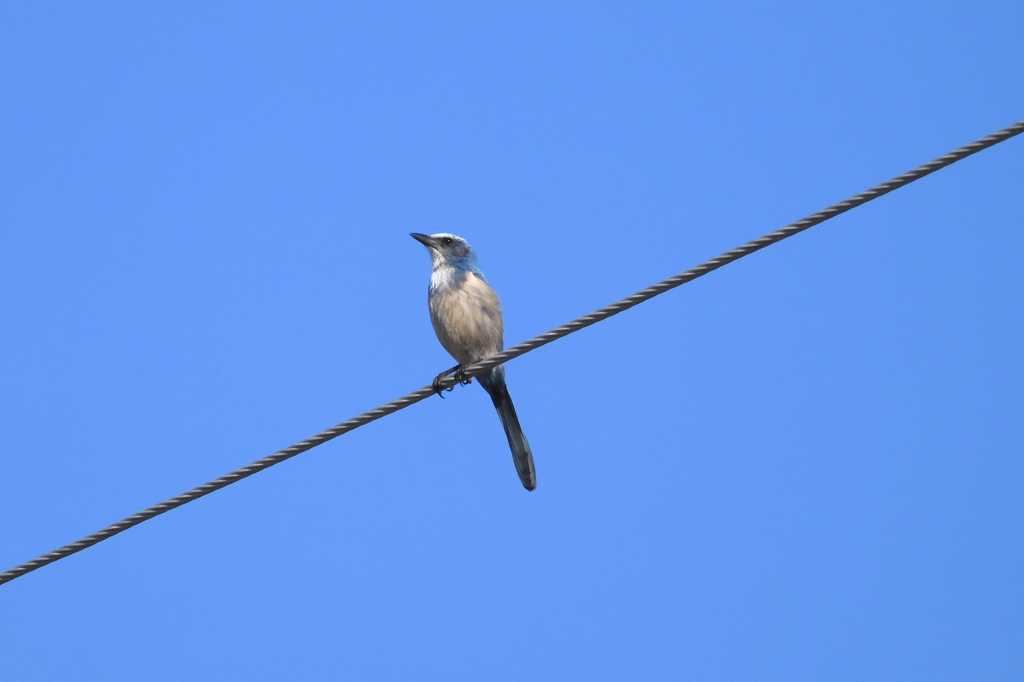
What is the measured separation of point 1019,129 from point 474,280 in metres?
4.71

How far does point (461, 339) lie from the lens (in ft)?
26.1

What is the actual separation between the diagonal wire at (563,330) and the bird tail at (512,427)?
8.19 feet

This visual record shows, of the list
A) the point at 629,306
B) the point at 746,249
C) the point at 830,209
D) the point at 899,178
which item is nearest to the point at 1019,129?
the point at 899,178

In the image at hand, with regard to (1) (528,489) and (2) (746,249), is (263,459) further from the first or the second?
(1) (528,489)

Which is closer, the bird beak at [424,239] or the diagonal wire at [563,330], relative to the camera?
the diagonal wire at [563,330]

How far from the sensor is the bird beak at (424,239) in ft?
28.4

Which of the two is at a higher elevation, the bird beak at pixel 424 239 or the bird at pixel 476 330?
the bird beak at pixel 424 239

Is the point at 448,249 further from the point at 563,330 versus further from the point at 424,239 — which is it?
the point at 563,330

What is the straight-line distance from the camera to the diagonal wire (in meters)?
4.41

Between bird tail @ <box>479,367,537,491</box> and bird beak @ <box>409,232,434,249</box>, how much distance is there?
1498 mm

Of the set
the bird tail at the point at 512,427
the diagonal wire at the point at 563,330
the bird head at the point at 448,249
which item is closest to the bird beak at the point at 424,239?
the bird head at the point at 448,249

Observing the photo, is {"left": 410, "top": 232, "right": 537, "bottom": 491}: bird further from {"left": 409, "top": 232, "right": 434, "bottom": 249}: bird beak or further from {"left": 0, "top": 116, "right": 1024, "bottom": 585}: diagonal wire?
{"left": 0, "top": 116, "right": 1024, "bottom": 585}: diagonal wire

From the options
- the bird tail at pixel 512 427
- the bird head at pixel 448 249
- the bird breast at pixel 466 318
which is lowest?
the bird tail at pixel 512 427

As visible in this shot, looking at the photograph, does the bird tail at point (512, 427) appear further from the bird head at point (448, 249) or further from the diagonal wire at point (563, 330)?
the diagonal wire at point (563, 330)
